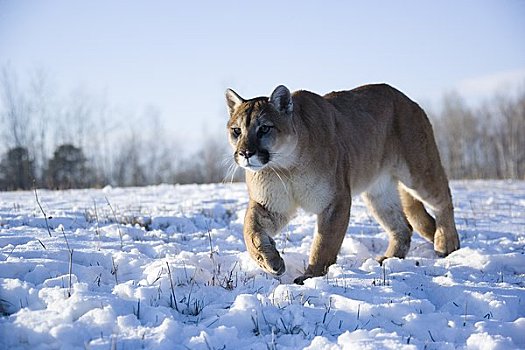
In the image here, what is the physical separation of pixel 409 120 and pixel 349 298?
4.07 m

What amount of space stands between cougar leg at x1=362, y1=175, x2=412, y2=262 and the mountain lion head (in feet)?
7.56

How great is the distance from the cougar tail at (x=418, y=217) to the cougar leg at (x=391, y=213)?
0.35 feet

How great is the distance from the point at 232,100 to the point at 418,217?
331 cm

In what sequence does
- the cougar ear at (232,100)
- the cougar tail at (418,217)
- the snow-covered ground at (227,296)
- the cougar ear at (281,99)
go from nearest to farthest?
the snow-covered ground at (227,296), the cougar ear at (281,99), the cougar ear at (232,100), the cougar tail at (418,217)

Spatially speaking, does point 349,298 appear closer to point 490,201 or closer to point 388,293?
point 388,293

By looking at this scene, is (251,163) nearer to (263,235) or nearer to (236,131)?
(236,131)

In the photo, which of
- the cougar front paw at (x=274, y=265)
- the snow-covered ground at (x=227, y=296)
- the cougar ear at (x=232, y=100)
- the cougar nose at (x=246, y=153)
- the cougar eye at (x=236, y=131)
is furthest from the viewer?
the cougar ear at (x=232, y=100)

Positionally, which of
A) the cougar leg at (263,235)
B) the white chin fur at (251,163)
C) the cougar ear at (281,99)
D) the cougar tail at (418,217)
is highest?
the cougar ear at (281,99)

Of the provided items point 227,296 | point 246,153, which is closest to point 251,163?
point 246,153

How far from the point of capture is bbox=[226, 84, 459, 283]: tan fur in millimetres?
5840

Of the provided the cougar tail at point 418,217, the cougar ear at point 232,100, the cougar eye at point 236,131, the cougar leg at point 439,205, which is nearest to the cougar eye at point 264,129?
the cougar eye at point 236,131

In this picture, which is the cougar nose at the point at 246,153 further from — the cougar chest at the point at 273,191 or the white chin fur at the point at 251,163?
the cougar chest at the point at 273,191

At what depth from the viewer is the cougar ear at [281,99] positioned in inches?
243

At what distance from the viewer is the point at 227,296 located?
466 centimetres
